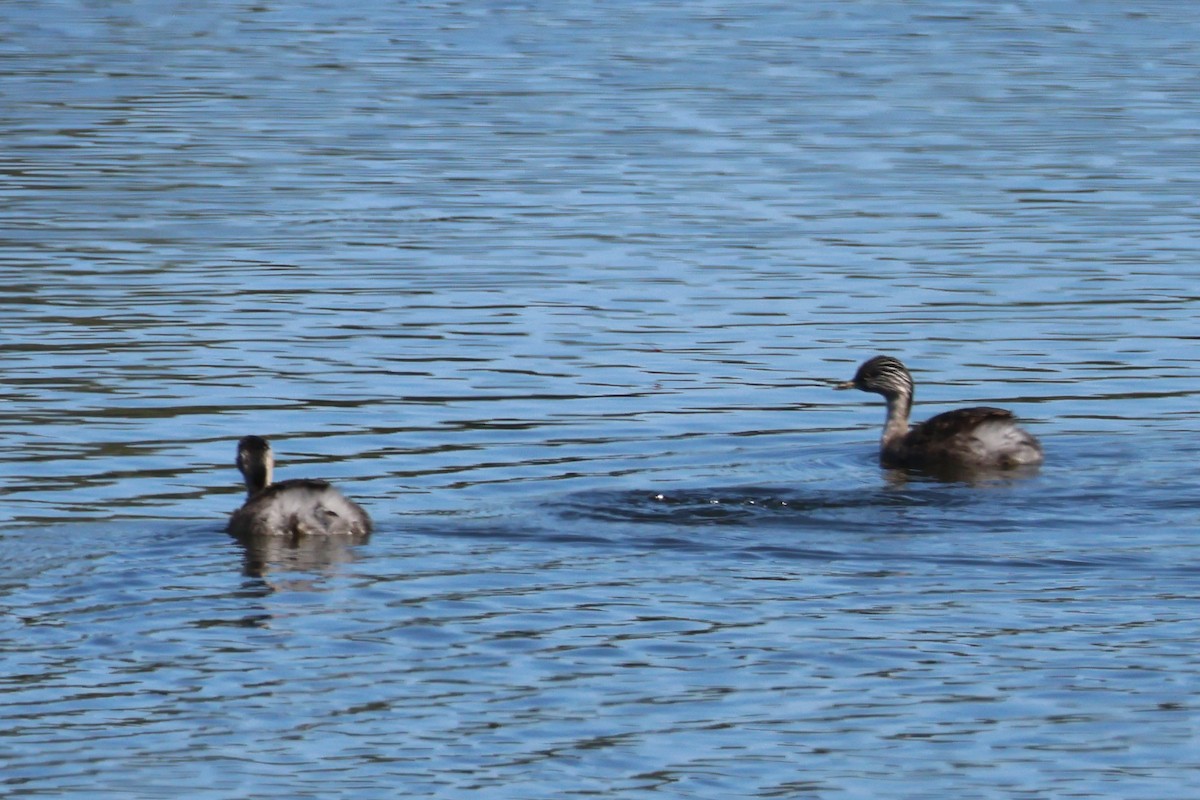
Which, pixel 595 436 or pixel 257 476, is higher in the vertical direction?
pixel 257 476

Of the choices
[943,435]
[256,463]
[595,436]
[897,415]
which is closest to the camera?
[256,463]

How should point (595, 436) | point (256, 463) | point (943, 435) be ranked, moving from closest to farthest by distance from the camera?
1. point (256, 463)
2. point (943, 435)
3. point (595, 436)

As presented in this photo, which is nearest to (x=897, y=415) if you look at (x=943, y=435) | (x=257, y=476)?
(x=943, y=435)

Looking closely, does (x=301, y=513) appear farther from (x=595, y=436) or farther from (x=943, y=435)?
(x=943, y=435)

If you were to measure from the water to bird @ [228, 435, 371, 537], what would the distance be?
0.76 ft

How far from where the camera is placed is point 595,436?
1625 cm

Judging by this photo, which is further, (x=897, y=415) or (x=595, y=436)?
(x=897, y=415)

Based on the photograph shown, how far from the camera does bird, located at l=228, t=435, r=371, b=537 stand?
13.0 meters

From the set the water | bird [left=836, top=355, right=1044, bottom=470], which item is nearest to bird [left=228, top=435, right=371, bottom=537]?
the water

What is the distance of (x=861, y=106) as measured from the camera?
35406 mm

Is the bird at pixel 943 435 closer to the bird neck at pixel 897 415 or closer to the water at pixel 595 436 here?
the bird neck at pixel 897 415

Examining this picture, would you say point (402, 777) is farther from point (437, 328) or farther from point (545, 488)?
point (437, 328)

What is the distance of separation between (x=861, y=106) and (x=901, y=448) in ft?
65.7

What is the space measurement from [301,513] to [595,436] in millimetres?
3509
